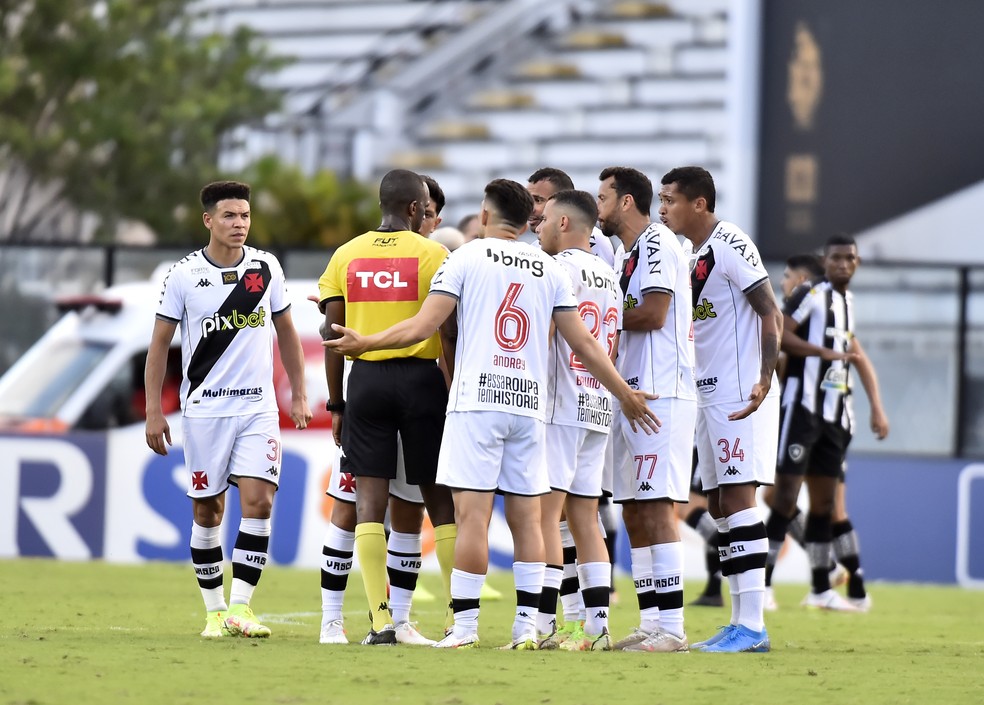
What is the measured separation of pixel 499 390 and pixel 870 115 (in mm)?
16701

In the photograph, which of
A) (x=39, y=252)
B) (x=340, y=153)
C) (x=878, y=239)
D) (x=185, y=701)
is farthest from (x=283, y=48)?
(x=185, y=701)

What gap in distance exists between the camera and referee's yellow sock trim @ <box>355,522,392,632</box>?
8.46 metres

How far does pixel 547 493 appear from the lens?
330 inches

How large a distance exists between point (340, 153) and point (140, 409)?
17502 millimetres

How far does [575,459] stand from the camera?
336 inches

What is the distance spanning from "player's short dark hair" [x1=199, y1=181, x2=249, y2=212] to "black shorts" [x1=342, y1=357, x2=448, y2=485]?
1.14m

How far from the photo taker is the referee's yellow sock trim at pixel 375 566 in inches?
333

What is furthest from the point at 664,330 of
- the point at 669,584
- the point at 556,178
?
the point at 556,178

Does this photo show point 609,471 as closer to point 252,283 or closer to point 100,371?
point 252,283

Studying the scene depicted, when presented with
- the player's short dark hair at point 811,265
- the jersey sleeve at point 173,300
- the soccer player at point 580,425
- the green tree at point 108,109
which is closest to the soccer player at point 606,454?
the soccer player at point 580,425

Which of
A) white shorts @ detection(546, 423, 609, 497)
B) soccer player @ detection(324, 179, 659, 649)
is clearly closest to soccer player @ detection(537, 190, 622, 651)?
white shorts @ detection(546, 423, 609, 497)

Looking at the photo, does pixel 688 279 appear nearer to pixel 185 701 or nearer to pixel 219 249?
pixel 219 249

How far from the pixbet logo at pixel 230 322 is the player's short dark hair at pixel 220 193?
553mm

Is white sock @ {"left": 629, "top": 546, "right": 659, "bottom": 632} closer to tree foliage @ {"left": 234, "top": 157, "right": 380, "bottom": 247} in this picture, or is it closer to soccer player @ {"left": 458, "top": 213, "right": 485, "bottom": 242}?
soccer player @ {"left": 458, "top": 213, "right": 485, "bottom": 242}
